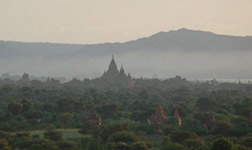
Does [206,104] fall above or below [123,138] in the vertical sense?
above

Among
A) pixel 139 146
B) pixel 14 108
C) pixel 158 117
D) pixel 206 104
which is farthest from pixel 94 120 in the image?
pixel 206 104

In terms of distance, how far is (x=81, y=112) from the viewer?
250 ft

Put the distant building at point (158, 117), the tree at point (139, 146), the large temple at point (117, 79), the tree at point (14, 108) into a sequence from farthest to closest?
the large temple at point (117, 79), the tree at point (14, 108), the distant building at point (158, 117), the tree at point (139, 146)

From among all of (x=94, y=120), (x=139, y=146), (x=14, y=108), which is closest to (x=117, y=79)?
(x=14, y=108)

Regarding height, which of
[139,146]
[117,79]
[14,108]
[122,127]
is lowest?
[139,146]

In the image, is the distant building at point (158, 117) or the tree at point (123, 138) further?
the distant building at point (158, 117)

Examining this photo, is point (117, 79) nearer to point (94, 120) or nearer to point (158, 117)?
point (94, 120)

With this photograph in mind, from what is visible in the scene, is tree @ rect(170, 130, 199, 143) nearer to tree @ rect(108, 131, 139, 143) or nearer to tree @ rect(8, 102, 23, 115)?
tree @ rect(108, 131, 139, 143)

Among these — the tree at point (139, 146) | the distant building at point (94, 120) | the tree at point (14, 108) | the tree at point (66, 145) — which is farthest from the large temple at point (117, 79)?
the tree at point (139, 146)

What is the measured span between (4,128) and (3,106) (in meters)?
23.5

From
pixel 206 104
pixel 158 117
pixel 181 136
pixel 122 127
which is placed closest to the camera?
pixel 181 136

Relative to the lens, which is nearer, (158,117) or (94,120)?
(158,117)

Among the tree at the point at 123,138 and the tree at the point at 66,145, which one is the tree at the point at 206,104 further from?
the tree at the point at 66,145

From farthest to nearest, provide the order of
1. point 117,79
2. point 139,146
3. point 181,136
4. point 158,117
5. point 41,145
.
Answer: point 117,79
point 158,117
point 181,136
point 139,146
point 41,145
